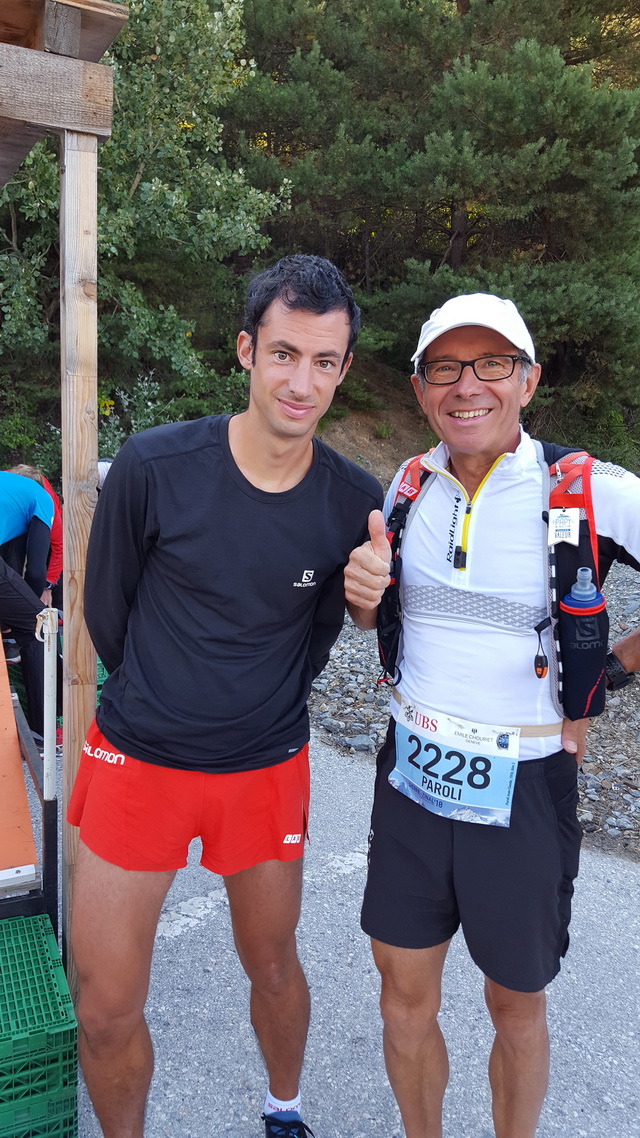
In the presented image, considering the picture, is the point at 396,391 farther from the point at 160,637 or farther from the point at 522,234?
the point at 160,637

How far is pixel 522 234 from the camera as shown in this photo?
50.7 feet

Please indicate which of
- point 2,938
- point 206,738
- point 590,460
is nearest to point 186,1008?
point 2,938

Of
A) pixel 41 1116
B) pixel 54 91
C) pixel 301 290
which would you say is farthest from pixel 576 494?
pixel 41 1116

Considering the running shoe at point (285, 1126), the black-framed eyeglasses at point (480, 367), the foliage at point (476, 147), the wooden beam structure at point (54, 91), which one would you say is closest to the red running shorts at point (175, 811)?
the running shoe at point (285, 1126)

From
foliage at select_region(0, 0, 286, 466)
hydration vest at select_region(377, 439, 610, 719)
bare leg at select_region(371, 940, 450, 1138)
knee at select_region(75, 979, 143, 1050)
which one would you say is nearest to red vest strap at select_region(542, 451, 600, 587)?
hydration vest at select_region(377, 439, 610, 719)

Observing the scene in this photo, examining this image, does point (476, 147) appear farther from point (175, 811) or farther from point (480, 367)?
point (175, 811)

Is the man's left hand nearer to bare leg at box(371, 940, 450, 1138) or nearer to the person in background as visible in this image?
bare leg at box(371, 940, 450, 1138)

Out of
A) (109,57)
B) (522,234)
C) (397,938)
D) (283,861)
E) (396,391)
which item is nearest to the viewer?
(397,938)

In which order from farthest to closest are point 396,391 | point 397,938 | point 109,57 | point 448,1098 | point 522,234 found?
point 396,391, point 522,234, point 109,57, point 448,1098, point 397,938

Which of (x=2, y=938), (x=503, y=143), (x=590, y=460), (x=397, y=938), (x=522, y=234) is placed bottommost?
(x=2, y=938)

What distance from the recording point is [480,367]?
6.78ft

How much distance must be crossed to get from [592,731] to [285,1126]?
394 centimetres

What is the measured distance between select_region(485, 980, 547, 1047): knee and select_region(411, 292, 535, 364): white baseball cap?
1564mm

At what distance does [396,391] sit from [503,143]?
17.5 ft
